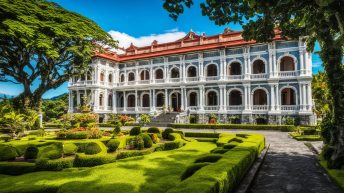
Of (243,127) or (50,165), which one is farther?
(243,127)

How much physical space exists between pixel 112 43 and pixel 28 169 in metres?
12.6

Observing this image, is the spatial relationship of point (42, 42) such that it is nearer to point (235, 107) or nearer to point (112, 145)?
point (112, 145)

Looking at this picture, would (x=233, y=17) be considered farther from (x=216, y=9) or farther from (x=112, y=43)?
(x=112, y=43)

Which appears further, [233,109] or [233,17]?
[233,109]

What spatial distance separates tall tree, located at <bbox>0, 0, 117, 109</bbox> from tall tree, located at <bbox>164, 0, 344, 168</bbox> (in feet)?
28.8

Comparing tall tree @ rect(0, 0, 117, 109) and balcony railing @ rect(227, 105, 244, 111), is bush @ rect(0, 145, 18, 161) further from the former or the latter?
balcony railing @ rect(227, 105, 244, 111)

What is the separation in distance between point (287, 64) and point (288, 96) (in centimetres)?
348

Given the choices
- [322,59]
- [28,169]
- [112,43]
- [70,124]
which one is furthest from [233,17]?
[70,124]

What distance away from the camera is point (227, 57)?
28.7 m

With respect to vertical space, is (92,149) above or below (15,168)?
above

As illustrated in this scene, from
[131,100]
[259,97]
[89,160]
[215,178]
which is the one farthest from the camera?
[131,100]

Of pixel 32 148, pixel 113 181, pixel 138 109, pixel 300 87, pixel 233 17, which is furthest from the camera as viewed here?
pixel 138 109

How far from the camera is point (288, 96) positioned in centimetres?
Result: 2678

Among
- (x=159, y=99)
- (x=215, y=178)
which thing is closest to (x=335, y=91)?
(x=215, y=178)
